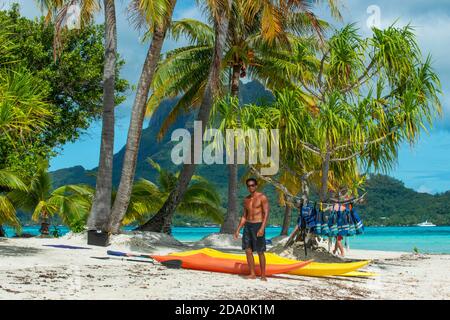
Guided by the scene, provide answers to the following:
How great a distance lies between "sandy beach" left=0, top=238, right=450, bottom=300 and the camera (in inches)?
323

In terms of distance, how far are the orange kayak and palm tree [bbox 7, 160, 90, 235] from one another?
39.6 feet

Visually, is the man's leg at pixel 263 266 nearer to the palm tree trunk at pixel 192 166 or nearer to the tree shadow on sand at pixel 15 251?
the tree shadow on sand at pixel 15 251

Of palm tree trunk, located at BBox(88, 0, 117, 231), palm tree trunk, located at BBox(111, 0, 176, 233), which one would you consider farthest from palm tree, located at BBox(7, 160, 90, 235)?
palm tree trunk, located at BBox(111, 0, 176, 233)

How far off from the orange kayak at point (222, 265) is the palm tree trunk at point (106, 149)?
20.4ft

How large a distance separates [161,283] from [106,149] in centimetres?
874

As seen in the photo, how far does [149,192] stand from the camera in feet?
80.2

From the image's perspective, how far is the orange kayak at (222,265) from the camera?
10.5 meters

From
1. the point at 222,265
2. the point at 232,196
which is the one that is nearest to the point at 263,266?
the point at 222,265

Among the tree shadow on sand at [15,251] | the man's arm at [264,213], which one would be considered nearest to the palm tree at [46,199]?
the tree shadow on sand at [15,251]

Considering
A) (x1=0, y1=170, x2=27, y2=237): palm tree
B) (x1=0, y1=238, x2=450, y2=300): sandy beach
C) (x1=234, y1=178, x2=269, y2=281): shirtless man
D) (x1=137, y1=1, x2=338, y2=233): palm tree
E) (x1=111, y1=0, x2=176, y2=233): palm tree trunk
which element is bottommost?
(x1=0, y1=238, x2=450, y2=300): sandy beach

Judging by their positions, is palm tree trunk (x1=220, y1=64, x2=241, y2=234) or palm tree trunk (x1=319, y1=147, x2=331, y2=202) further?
palm tree trunk (x1=220, y1=64, x2=241, y2=234)

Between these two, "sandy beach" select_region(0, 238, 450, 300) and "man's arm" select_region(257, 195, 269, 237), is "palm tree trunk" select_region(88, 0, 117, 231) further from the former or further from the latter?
"man's arm" select_region(257, 195, 269, 237)

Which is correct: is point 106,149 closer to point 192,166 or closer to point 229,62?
point 192,166
